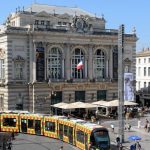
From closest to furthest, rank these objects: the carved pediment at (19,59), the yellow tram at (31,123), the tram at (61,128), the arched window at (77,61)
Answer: the tram at (61,128) < the yellow tram at (31,123) < the carved pediment at (19,59) < the arched window at (77,61)

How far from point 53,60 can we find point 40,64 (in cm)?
342

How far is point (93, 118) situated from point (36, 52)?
622 inches

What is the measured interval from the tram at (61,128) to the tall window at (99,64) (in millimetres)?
26168

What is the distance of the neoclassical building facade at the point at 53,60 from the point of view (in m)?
75.6

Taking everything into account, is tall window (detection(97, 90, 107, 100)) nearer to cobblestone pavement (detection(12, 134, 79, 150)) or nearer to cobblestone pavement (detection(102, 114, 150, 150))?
cobblestone pavement (detection(102, 114, 150, 150))

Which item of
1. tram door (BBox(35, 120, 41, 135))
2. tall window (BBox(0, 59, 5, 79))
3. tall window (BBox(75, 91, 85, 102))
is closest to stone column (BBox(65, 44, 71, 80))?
tall window (BBox(75, 91, 85, 102))

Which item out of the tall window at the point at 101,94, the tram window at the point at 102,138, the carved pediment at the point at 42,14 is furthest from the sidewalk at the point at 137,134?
the carved pediment at the point at 42,14

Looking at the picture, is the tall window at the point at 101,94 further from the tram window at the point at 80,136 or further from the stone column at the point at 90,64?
the tram window at the point at 80,136

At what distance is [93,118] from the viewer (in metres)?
70.7

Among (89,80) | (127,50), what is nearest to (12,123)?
(89,80)

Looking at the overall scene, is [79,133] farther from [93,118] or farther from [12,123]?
[93,118]

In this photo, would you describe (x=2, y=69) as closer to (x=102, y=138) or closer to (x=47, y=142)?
(x=47, y=142)

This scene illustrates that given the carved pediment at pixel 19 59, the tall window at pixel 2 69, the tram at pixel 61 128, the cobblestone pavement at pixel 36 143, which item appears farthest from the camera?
the tall window at pixel 2 69

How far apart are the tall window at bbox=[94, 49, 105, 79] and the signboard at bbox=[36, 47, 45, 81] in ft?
36.5
